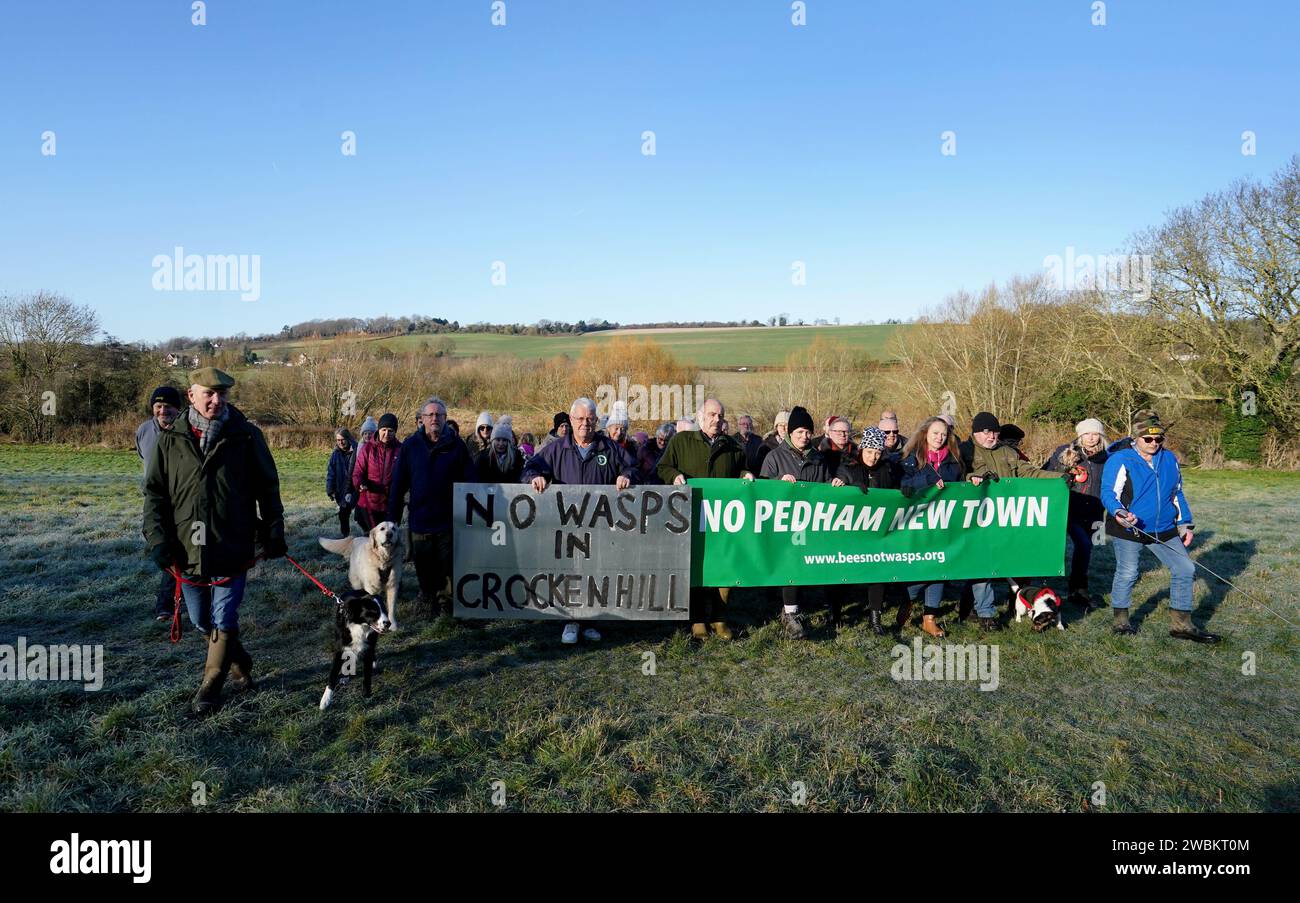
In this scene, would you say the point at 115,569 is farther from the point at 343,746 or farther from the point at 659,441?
the point at 659,441

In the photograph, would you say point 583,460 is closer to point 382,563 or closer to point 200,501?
point 382,563

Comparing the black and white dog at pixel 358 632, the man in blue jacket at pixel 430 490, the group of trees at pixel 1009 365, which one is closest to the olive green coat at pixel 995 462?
the man in blue jacket at pixel 430 490

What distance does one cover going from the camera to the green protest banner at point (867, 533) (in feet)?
22.8

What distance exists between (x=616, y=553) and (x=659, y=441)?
4.49 metres

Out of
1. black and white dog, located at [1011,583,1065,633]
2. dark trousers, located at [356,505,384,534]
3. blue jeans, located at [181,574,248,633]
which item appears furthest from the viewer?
dark trousers, located at [356,505,384,534]

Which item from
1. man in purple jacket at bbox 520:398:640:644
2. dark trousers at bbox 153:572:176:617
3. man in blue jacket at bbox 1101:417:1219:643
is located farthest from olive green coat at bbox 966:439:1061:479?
dark trousers at bbox 153:572:176:617

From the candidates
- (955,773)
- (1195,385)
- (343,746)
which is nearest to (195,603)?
(343,746)

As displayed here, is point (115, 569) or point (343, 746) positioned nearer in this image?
point (343, 746)

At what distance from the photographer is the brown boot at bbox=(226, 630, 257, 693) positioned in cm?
517
